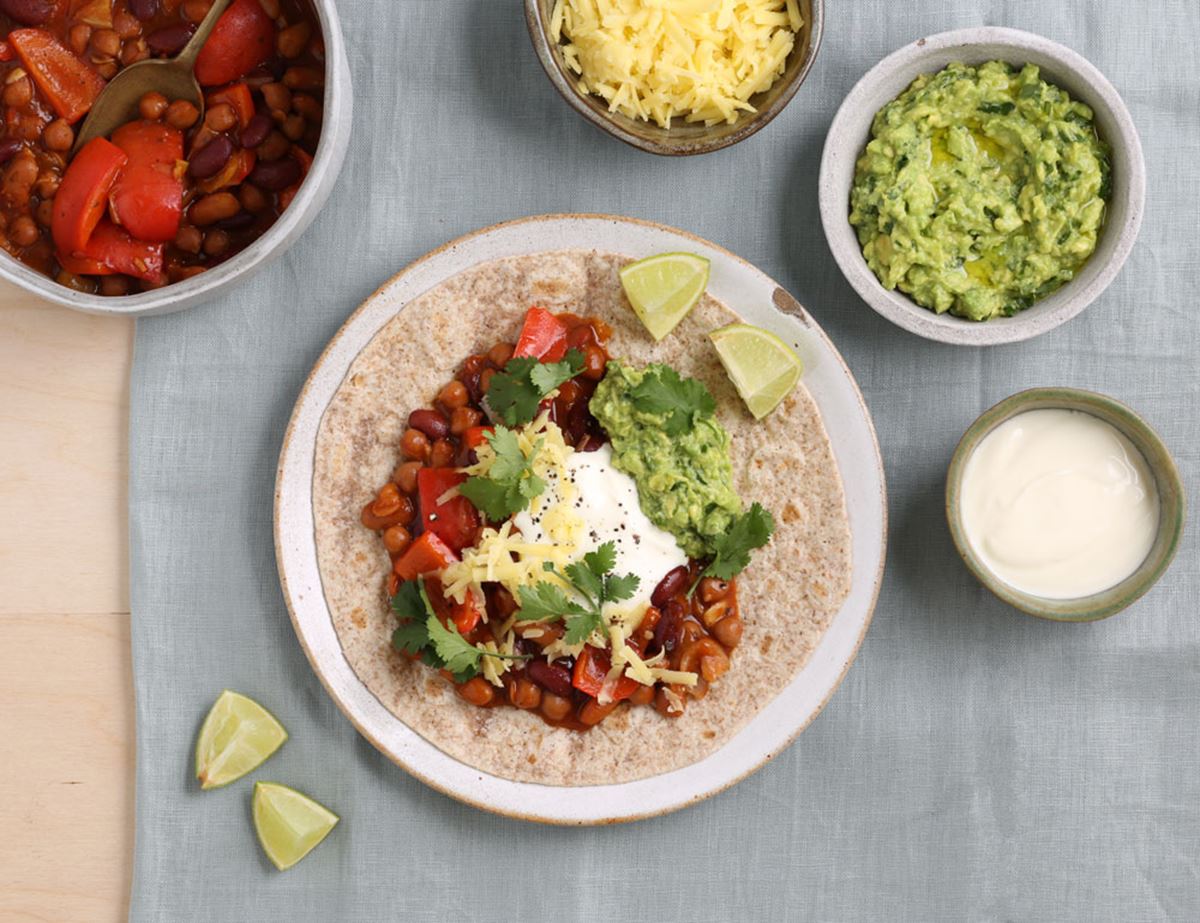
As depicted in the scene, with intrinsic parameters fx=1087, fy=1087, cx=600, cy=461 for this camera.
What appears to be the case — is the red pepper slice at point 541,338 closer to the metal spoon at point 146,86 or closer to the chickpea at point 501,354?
the chickpea at point 501,354

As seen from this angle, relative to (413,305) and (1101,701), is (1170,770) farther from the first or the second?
(413,305)

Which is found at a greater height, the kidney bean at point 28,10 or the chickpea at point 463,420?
the kidney bean at point 28,10

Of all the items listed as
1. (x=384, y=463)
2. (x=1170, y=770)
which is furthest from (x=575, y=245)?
(x=1170, y=770)

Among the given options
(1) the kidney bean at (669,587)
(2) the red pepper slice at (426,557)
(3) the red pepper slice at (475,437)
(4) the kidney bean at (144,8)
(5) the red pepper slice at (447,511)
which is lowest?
(1) the kidney bean at (669,587)

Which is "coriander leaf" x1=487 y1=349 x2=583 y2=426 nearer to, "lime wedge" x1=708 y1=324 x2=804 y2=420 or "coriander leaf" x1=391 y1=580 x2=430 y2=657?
"lime wedge" x1=708 y1=324 x2=804 y2=420

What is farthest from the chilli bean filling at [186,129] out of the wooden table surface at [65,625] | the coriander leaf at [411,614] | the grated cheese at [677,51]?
the coriander leaf at [411,614]

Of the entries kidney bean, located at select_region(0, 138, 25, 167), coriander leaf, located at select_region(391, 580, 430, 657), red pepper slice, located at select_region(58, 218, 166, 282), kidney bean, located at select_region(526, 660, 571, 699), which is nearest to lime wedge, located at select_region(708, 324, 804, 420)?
kidney bean, located at select_region(526, 660, 571, 699)
